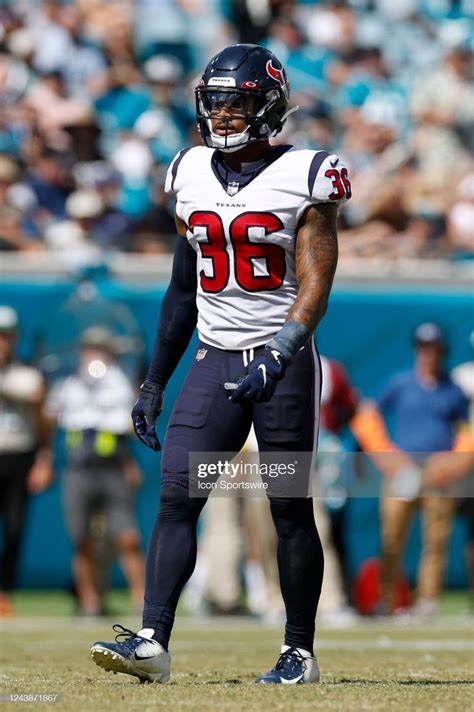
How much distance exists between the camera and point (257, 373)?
15.2 feet

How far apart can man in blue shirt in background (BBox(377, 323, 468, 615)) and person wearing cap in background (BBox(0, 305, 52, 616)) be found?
2396mm

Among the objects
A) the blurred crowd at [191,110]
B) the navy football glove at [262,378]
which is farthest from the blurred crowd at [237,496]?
the navy football glove at [262,378]

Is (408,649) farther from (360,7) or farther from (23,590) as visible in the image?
(360,7)

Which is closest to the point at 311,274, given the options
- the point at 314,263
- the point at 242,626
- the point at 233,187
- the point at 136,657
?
the point at 314,263

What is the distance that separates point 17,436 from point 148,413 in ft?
17.8

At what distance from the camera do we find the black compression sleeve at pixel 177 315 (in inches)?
203

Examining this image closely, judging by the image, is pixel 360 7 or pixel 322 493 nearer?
pixel 322 493

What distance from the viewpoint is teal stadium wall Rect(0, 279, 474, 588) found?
11.4 m

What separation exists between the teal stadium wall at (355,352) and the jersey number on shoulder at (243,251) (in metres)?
6.38

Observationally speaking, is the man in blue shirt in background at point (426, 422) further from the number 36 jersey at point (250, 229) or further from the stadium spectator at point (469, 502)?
the number 36 jersey at point (250, 229)

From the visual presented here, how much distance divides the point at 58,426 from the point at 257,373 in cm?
653

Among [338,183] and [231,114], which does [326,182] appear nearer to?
[338,183]

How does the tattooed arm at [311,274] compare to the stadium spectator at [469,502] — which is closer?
the tattooed arm at [311,274]

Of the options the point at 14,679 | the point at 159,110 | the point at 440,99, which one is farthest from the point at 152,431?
the point at 440,99
